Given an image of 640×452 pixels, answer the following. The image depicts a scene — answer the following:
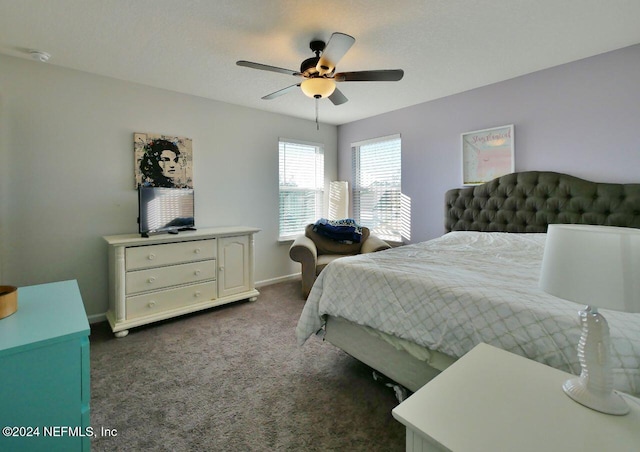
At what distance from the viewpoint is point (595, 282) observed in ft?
2.43

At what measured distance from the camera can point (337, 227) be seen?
3945mm

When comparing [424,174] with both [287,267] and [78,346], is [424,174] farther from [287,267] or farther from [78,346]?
[78,346]

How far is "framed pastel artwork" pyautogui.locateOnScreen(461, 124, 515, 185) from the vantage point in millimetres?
3058

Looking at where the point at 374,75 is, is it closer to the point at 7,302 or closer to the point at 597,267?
the point at 597,267

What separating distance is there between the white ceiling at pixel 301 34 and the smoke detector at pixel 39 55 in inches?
2.3

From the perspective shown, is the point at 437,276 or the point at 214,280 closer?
the point at 437,276

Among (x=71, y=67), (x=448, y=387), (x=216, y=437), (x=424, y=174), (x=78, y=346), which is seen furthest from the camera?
(x=424, y=174)

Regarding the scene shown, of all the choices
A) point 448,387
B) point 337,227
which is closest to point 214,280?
point 337,227

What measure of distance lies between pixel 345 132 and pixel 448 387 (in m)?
4.41

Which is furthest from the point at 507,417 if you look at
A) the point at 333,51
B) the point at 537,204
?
the point at 537,204

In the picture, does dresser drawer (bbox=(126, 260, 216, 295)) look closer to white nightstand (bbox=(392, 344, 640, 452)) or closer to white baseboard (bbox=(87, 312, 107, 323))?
white baseboard (bbox=(87, 312, 107, 323))

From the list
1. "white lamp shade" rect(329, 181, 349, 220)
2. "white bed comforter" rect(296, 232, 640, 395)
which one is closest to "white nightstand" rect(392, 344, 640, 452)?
"white bed comforter" rect(296, 232, 640, 395)

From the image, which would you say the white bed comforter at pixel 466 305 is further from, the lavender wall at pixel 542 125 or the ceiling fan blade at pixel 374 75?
the ceiling fan blade at pixel 374 75

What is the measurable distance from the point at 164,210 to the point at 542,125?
3878 mm
